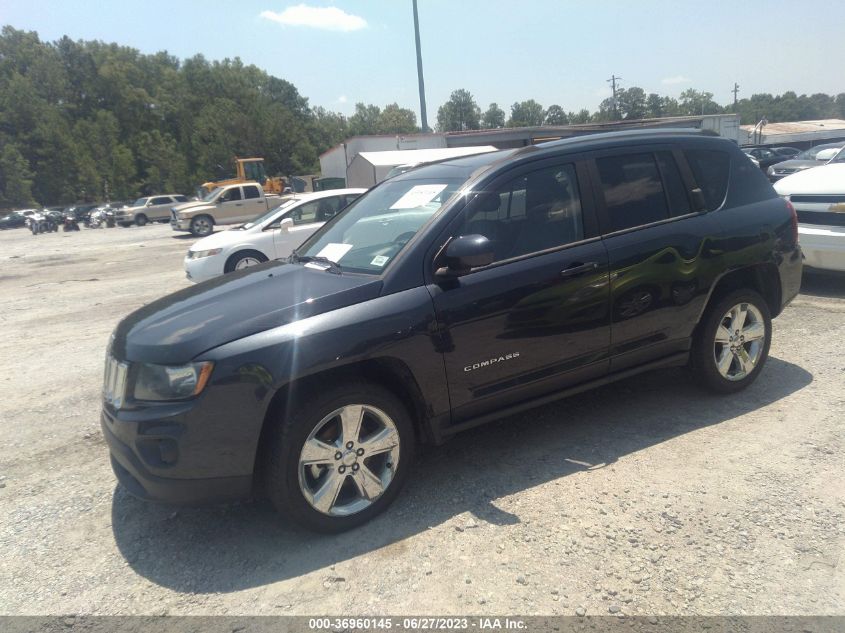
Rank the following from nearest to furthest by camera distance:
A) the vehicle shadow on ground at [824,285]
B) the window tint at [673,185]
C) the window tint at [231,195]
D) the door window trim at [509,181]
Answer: the door window trim at [509,181], the window tint at [673,185], the vehicle shadow on ground at [824,285], the window tint at [231,195]

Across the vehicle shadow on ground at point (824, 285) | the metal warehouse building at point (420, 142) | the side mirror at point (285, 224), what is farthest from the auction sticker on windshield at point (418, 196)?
the metal warehouse building at point (420, 142)

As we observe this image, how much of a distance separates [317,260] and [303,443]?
1357mm

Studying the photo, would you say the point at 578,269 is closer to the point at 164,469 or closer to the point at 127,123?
the point at 164,469

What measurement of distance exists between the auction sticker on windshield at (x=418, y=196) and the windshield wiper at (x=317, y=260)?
0.59 metres

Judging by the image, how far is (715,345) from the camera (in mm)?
4359

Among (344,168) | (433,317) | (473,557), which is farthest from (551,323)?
(344,168)

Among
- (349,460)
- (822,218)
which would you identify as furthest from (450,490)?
(822,218)

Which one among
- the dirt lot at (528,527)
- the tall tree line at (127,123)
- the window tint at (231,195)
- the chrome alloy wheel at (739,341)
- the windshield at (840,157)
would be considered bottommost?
the dirt lot at (528,527)

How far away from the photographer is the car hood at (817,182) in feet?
22.4

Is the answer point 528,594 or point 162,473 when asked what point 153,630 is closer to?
point 162,473

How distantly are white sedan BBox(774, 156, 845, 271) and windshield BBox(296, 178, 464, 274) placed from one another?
5187mm

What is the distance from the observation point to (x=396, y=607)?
8.58ft

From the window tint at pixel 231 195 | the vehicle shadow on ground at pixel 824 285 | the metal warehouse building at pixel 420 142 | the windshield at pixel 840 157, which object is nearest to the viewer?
the vehicle shadow on ground at pixel 824 285

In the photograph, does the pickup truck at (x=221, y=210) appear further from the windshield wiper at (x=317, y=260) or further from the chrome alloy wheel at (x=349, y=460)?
the chrome alloy wheel at (x=349, y=460)
